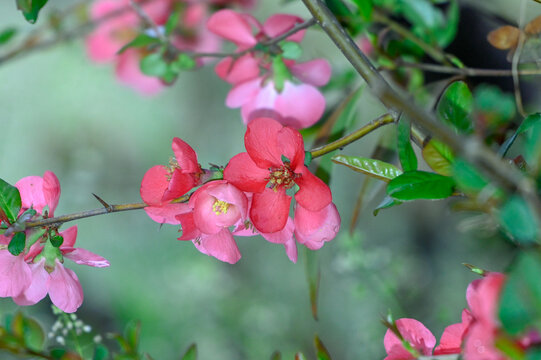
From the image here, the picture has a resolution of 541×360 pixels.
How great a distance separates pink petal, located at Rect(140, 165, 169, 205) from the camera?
302 mm

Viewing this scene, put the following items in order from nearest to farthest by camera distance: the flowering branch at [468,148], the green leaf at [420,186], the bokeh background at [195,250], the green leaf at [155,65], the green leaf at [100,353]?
the flowering branch at [468,148], the green leaf at [420,186], the green leaf at [100,353], the green leaf at [155,65], the bokeh background at [195,250]

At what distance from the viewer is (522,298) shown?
6.4 inches

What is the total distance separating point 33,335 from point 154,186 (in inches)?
6.7

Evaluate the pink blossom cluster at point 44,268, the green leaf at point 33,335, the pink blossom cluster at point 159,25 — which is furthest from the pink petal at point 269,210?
the pink blossom cluster at point 159,25

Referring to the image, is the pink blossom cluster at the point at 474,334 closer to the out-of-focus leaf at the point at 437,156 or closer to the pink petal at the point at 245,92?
the out-of-focus leaf at the point at 437,156

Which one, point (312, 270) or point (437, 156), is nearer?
point (437, 156)

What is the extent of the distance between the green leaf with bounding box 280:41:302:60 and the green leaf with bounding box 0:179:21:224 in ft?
0.76

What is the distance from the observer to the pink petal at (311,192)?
0.28 metres

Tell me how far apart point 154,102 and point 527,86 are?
0.87 metres

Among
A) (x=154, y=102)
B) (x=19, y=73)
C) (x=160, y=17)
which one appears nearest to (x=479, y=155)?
(x=160, y=17)

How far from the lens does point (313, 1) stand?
32 centimetres

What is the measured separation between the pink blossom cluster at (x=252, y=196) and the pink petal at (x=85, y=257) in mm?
42

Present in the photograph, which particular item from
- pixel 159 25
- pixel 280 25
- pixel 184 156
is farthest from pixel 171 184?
pixel 159 25

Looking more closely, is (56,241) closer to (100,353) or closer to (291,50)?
(100,353)
